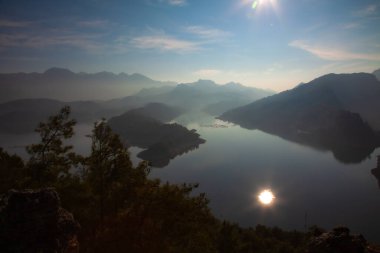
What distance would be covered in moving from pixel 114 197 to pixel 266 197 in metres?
116

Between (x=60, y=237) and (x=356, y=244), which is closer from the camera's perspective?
(x=60, y=237)

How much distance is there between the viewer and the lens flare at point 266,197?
128m

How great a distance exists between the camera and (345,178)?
164 metres

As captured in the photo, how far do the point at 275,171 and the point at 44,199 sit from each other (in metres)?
176

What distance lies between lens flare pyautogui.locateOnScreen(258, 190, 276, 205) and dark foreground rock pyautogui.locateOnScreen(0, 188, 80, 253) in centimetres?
11902

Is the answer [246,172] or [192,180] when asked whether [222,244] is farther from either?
[246,172]

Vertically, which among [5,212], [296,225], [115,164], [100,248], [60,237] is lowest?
[296,225]

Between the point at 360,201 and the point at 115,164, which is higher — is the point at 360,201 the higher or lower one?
the lower one

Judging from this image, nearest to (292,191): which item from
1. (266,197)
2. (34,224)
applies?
(266,197)

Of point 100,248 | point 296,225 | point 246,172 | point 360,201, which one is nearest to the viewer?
point 100,248

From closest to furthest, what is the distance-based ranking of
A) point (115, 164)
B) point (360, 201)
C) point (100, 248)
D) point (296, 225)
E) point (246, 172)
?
1. point (100, 248)
2. point (115, 164)
3. point (296, 225)
4. point (360, 201)
5. point (246, 172)

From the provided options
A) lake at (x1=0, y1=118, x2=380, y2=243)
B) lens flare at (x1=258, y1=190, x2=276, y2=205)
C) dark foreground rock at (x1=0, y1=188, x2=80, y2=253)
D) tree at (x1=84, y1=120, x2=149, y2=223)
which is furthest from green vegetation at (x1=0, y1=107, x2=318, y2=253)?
lens flare at (x1=258, y1=190, x2=276, y2=205)

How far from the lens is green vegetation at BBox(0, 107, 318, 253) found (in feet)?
77.8

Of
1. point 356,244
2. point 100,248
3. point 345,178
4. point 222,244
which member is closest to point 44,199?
point 100,248
